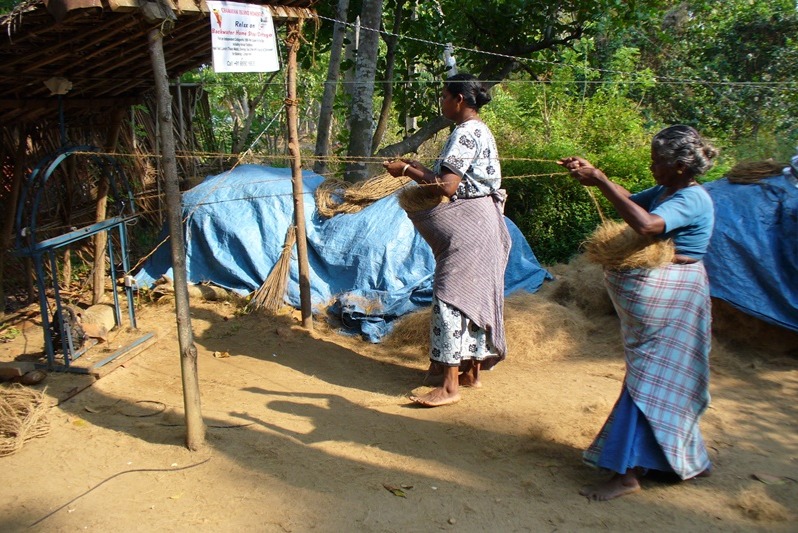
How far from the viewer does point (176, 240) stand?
11.2ft

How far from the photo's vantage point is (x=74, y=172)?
617 cm

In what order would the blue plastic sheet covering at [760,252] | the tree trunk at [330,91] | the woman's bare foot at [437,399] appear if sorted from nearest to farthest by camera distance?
the woman's bare foot at [437,399] → the blue plastic sheet covering at [760,252] → the tree trunk at [330,91]

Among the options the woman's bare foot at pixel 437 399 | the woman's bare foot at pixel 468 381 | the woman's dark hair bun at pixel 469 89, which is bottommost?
the woman's bare foot at pixel 468 381

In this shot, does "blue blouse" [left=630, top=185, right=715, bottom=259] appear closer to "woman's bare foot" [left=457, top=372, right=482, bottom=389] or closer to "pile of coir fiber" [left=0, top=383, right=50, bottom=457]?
"woman's bare foot" [left=457, top=372, right=482, bottom=389]

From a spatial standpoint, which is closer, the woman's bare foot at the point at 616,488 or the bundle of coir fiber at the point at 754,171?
the woman's bare foot at the point at 616,488

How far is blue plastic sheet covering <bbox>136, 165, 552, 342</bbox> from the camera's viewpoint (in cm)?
605

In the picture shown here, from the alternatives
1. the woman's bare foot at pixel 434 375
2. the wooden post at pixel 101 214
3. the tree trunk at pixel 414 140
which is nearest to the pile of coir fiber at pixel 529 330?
the woman's bare foot at pixel 434 375

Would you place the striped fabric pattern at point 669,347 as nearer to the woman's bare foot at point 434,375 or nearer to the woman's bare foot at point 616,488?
the woman's bare foot at point 616,488

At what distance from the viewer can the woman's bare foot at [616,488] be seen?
9.81 ft

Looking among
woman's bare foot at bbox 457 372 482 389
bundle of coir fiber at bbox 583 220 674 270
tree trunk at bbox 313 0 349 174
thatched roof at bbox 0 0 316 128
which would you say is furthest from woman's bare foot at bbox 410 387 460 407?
tree trunk at bbox 313 0 349 174

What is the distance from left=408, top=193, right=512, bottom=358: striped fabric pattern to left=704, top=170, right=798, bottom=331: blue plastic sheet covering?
1.85 meters

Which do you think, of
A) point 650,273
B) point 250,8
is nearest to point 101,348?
point 250,8

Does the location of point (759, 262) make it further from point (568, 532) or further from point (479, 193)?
point (568, 532)

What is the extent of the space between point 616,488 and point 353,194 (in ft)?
14.5
